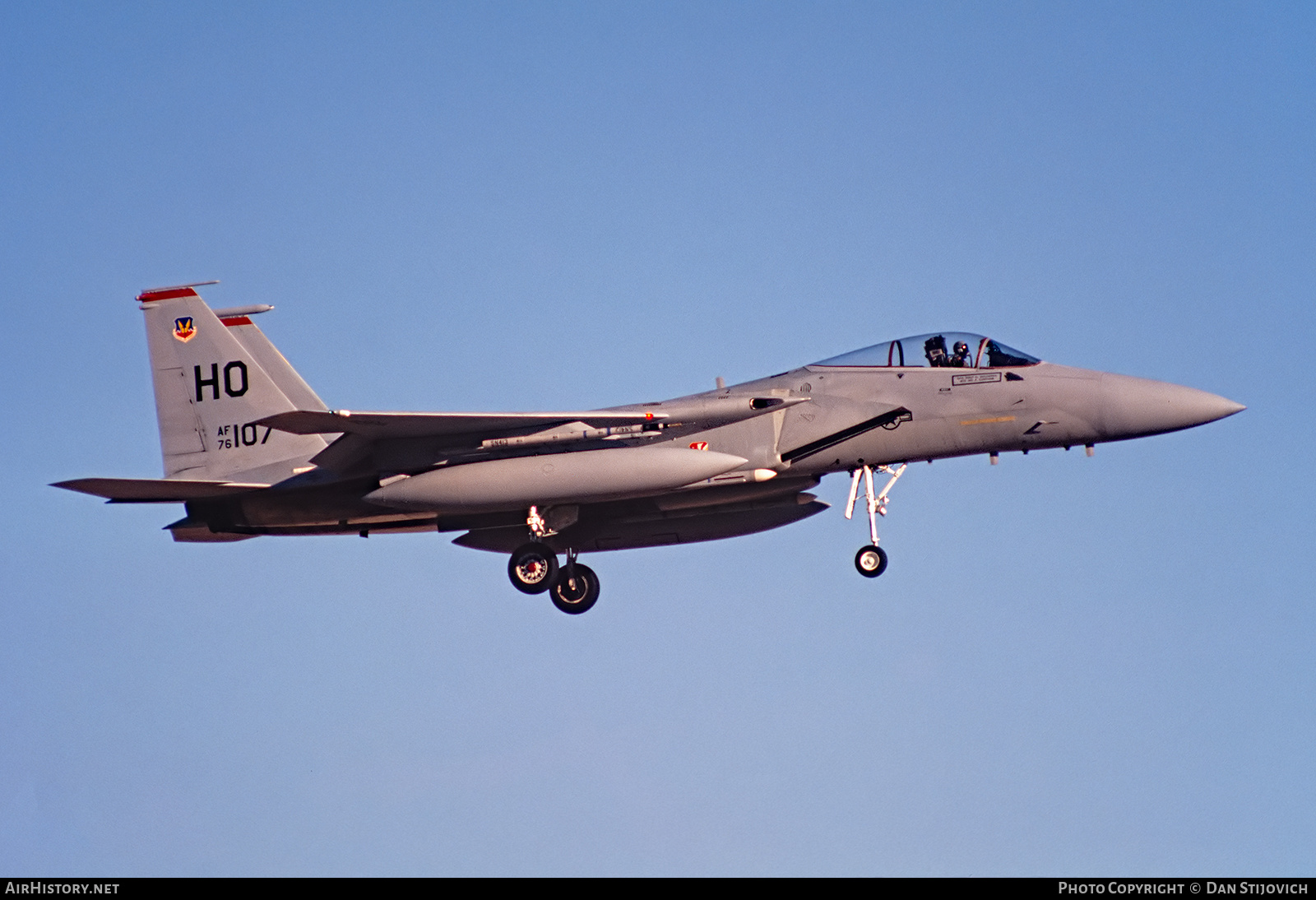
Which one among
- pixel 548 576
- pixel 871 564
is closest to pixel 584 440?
pixel 548 576

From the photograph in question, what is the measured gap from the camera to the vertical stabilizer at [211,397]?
19.7 meters

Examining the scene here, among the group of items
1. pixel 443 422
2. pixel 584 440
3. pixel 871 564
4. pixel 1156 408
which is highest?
pixel 443 422

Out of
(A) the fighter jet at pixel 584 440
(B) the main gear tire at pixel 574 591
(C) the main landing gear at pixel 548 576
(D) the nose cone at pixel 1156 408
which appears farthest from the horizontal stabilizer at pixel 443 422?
(D) the nose cone at pixel 1156 408

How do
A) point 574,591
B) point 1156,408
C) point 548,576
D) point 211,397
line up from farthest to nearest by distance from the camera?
point 574,591 < point 211,397 < point 548,576 < point 1156,408

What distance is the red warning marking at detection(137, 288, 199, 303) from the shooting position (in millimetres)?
20344

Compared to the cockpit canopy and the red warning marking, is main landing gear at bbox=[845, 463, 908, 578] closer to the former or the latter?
the cockpit canopy

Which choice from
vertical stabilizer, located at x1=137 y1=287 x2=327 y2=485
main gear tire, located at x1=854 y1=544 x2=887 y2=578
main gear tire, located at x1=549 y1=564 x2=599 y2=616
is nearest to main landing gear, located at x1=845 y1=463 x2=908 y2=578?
main gear tire, located at x1=854 y1=544 x2=887 y2=578

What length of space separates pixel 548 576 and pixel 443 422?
2.60 meters

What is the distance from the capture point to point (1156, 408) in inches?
711

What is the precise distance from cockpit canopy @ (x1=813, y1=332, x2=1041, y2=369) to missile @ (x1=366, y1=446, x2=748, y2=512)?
84.7 inches

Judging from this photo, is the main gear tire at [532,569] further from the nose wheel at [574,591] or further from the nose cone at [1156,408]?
the nose cone at [1156,408]

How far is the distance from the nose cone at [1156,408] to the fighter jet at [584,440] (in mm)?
19

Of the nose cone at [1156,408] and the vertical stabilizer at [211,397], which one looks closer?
the nose cone at [1156,408]

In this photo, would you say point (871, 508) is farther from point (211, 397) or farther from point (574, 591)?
point (211, 397)
